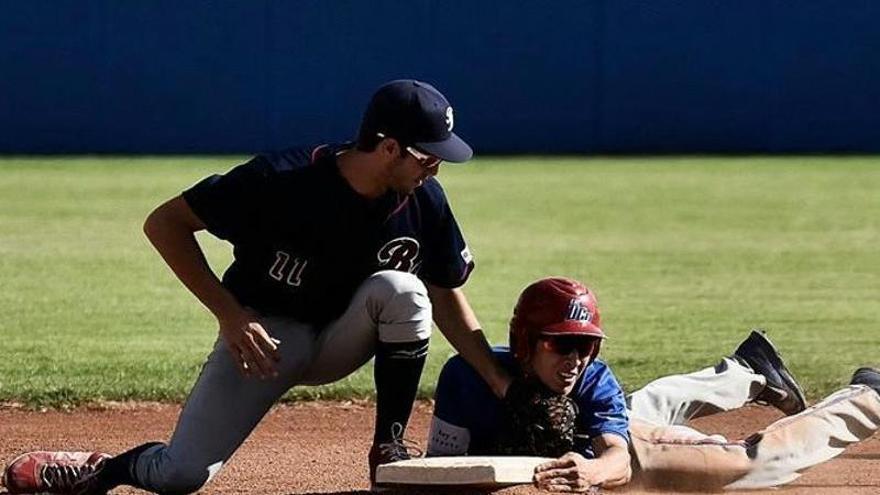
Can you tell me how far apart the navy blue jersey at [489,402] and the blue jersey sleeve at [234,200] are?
28.9 inches

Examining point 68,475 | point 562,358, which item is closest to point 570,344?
point 562,358

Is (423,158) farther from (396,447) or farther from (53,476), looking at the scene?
(53,476)

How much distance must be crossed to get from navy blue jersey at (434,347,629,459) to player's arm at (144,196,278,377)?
0.58 m

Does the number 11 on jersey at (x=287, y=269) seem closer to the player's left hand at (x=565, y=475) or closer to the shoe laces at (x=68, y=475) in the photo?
the shoe laces at (x=68, y=475)

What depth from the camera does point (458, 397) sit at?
17.2 feet

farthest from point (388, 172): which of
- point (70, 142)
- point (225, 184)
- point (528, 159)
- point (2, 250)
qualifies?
point (70, 142)

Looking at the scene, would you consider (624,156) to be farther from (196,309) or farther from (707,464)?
(707,464)

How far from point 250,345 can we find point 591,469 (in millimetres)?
965

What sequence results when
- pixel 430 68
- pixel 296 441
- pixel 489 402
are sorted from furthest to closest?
pixel 430 68 → pixel 296 441 → pixel 489 402

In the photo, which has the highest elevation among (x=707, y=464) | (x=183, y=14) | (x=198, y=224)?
(x=198, y=224)

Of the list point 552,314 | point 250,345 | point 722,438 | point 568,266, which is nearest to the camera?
point 250,345

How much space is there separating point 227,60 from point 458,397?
63.7ft

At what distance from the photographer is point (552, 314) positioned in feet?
16.4

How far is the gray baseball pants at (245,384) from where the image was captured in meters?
5.07
